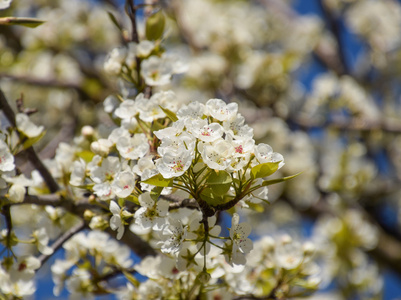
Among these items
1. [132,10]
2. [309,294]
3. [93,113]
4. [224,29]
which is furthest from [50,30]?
[309,294]

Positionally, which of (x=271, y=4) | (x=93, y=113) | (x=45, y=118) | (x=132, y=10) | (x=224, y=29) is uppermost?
(x=132, y=10)

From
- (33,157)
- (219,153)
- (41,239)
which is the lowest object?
(41,239)

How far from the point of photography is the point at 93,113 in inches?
151

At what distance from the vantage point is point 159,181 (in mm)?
1198

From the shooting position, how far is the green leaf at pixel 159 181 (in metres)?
1.19

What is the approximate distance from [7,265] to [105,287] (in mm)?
416

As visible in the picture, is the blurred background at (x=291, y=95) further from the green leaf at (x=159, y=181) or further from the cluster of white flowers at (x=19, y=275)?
the green leaf at (x=159, y=181)

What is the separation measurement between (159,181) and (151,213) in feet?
0.47

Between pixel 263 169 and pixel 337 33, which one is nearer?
pixel 263 169

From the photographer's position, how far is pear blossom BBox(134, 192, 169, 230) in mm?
1276

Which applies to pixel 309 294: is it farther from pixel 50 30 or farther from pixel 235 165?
pixel 50 30

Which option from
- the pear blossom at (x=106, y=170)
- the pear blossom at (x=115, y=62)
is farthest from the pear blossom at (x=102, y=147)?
the pear blossom at (x=115, y=62)

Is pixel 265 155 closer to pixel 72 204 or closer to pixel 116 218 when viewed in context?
pixel 116 218

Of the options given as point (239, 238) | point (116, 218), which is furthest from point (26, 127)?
point (239, 238)
